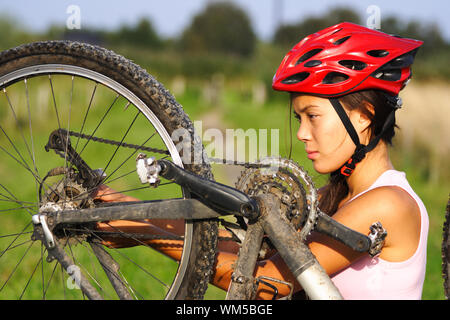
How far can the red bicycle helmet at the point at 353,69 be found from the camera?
2432 millimetres

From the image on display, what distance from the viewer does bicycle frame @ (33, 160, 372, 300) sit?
6.65 feet

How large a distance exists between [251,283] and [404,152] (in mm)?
10065

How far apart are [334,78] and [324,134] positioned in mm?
281

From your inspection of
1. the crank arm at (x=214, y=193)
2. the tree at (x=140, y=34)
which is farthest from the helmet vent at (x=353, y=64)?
the tree at (x=140, y=34)

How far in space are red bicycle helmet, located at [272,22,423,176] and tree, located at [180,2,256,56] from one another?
7107 centimetres

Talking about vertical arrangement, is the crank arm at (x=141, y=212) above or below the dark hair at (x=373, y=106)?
below

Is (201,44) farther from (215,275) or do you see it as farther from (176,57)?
(215,275)

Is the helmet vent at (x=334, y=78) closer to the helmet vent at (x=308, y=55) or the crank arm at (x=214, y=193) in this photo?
the helmet vent at (x=308, y=55)

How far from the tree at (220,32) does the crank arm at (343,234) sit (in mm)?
71604

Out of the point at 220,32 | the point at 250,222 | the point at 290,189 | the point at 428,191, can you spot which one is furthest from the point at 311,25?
the point at 220,32

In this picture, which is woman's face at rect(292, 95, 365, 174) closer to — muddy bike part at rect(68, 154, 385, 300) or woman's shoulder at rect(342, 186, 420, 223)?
woman's shoulder at rect(342, 186, 420, 223)

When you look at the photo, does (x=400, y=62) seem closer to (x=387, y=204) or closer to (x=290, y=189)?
(x=387, y=204)
